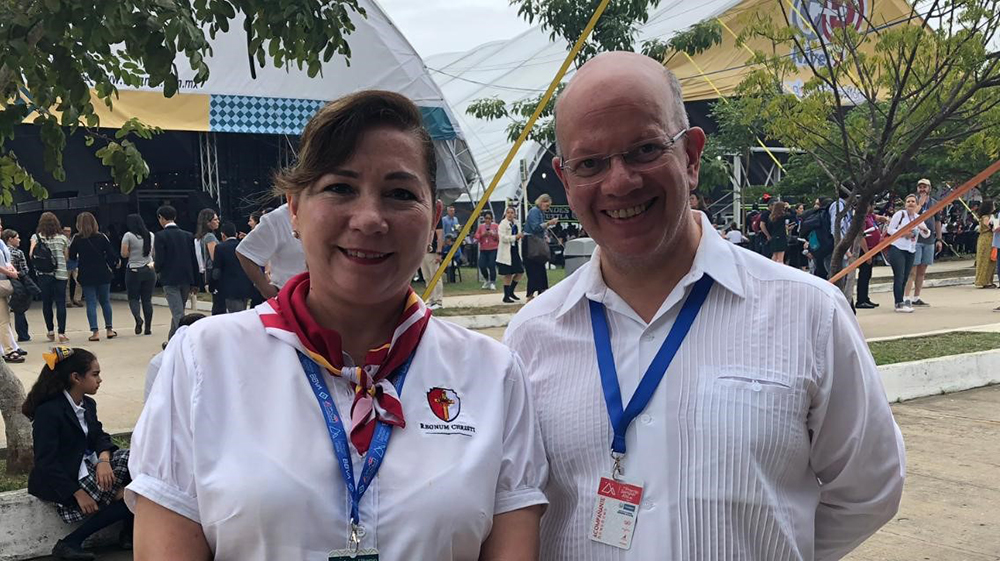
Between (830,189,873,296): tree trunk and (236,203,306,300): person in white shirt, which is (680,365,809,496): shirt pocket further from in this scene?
(830,189,873,296): tree trunk

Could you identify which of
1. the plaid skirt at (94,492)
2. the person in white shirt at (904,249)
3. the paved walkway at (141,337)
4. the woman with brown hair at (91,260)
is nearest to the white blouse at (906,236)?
the person in white shirt at (904,249)

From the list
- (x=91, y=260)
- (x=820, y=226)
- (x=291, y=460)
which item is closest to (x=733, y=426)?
(x=291, y=460)

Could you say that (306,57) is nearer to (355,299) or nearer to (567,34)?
(355,299)

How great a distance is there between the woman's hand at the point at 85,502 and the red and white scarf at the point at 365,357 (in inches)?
164

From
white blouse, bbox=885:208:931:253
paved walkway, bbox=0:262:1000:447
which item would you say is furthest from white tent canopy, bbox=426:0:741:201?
white blouse, bbox=885:208:931:253

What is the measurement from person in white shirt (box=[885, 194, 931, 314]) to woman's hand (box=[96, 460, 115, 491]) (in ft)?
39.8

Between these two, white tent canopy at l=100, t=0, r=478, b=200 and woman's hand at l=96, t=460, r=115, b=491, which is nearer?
woman's hand at l=96, t=460, r=115, b=491

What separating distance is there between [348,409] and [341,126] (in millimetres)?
593

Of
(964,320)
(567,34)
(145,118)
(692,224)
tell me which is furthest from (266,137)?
(692,224)

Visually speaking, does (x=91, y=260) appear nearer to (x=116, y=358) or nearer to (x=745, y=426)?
(x=116, y=358)

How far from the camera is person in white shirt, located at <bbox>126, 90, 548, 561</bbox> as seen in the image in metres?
1.81

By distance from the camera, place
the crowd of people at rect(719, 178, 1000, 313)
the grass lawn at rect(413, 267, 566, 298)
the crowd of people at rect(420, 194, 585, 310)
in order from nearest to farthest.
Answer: the crowd of people at rect(719, 178, 1000, 313) → the crowd of people at rect(420, 194, 585, 310) → the grass lawn at rect(413, 267, 566, 298)

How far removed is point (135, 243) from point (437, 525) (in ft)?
43.4

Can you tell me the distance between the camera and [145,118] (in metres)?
18.3
